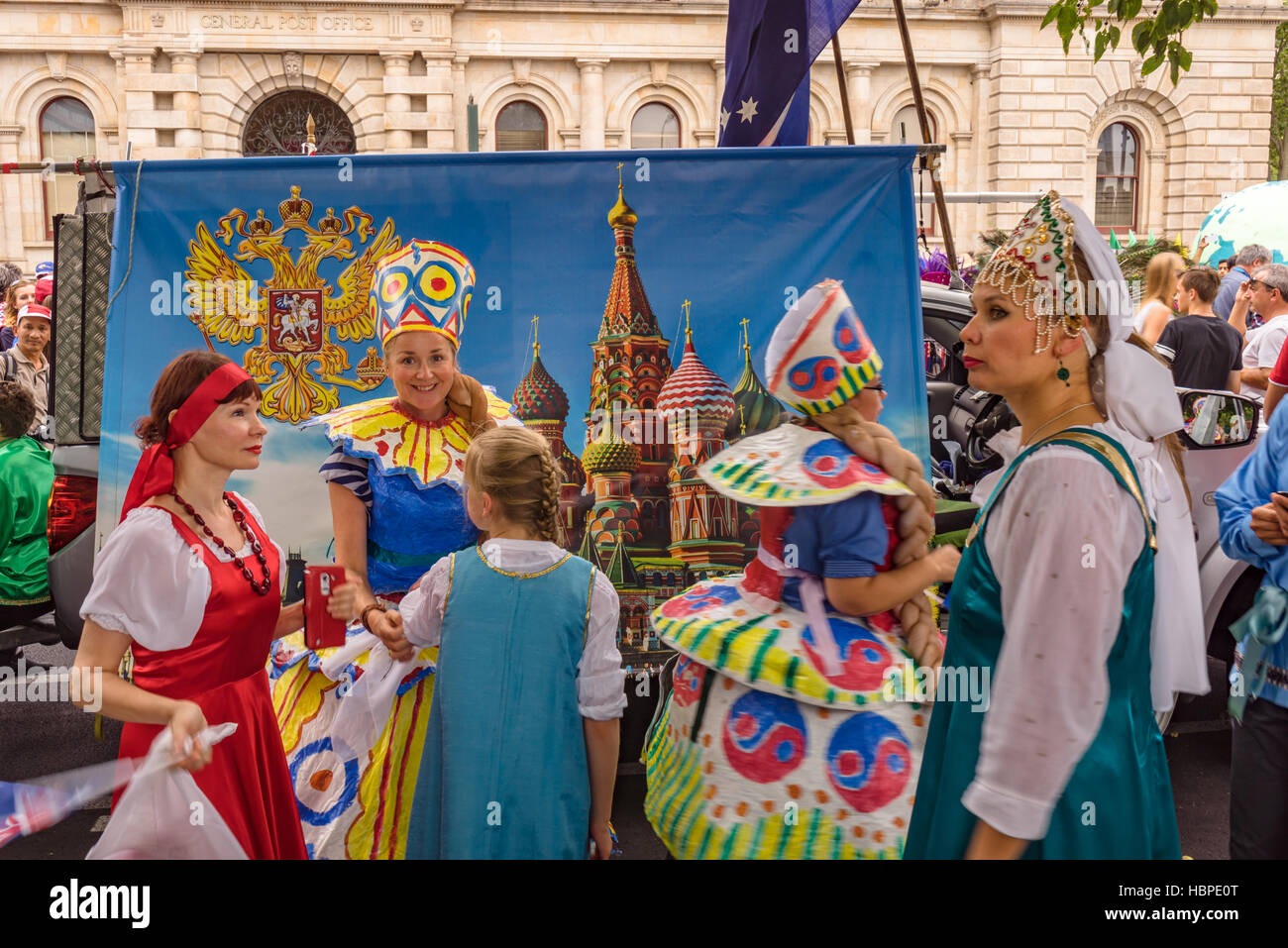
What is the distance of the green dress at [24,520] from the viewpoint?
5105mm

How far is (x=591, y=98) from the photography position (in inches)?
950

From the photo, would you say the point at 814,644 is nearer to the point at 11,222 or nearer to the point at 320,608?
the point at 320,608

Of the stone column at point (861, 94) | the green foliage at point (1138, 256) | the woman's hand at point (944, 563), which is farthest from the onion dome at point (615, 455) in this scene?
the stone column at point (861, 94)

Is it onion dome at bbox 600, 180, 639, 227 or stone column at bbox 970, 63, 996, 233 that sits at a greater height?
stone column at bbox 970, 63, 996, 233

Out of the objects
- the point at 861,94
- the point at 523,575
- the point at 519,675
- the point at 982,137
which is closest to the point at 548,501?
the point at 523,575

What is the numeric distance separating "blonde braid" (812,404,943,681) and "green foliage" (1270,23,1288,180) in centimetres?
3383

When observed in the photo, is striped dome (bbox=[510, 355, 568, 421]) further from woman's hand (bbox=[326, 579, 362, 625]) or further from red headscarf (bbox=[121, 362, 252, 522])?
red headscarf (bbox=[121, 362, 252, 522])

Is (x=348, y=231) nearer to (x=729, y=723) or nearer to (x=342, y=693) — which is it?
(x=342, y=693)

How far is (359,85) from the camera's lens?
2341 cm

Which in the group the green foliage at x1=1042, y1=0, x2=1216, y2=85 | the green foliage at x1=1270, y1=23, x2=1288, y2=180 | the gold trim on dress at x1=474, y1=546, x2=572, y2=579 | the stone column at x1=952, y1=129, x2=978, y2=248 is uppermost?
the green foliage at x1=1270, y1=23, x2=1288, y2=180

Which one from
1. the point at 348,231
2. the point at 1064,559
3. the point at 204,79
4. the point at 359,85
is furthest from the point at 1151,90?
the point at 1064,559

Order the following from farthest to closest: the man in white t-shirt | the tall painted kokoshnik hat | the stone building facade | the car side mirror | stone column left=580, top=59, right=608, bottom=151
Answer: stone column left=580, top=59, right=608, bottom=151, the stone building facade, the man in white t-shirt, the car side mirror, the tall painted kokoshnik hat

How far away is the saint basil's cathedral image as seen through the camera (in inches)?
174

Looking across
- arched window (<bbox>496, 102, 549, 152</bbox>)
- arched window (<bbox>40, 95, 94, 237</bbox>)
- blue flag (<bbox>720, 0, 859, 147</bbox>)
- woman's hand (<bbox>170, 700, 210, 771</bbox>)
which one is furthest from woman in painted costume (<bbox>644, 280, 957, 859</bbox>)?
arched window (<bbox>40, 95, 94, 237</bbox>)
